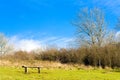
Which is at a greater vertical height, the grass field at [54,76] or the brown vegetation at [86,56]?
the brown vegetation at [86,56]

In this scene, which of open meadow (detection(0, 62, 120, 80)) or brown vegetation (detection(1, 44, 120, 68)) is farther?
brown vegetation (detection(1, 44, 120, 68))

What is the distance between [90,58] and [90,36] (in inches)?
445

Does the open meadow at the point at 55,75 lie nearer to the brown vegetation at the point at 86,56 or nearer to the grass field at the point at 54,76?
the grass field at the point at 54,76

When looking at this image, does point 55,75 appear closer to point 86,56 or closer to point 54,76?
point 54,76

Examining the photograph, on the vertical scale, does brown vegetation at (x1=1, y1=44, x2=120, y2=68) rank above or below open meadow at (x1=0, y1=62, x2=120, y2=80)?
above

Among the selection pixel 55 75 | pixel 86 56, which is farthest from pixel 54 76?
pixel 86 56

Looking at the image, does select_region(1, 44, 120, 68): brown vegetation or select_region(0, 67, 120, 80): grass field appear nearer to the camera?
select_region(0, 67, 120, 80): grass field

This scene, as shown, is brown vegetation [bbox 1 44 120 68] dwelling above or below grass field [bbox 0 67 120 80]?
above

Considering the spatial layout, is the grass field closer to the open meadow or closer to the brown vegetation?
the open meadow

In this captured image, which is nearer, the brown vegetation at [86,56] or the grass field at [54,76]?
the grass field at [54,76]

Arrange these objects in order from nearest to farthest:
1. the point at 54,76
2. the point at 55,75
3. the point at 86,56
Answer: the point at 54,76 → the point at 55,75 → the point at 86,56

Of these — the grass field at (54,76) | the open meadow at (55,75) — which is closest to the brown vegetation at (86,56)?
the open meadow at (55,75)

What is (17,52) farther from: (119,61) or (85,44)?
(119,61)

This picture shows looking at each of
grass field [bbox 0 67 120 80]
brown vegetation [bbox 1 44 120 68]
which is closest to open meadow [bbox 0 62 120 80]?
grass field [bbox 0 67 120 80]
